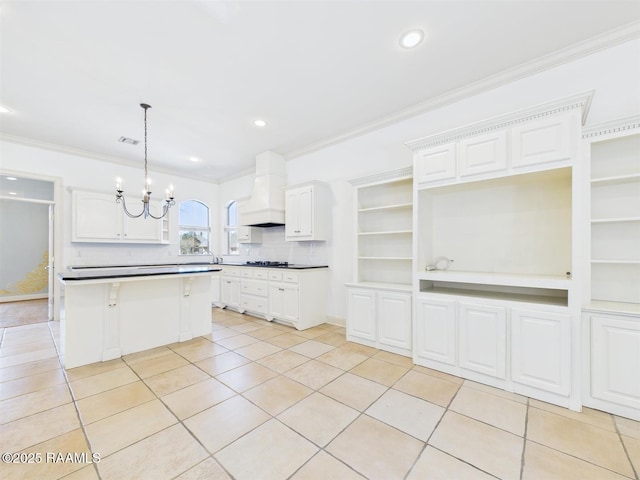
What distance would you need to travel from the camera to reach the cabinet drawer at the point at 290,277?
13.5ft

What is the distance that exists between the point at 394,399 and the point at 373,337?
112 centimetres

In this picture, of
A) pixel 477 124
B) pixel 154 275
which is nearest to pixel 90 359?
pixel 154 275

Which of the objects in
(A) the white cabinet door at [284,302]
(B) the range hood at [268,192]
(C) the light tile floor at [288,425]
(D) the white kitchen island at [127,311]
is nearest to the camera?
(C) the light tile floor at [288,425]

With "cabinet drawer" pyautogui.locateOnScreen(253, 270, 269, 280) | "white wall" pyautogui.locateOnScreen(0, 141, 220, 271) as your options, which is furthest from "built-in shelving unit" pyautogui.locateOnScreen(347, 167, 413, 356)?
"white wall" pyautogui.locateOnScreen(0, 141, 220, 271)

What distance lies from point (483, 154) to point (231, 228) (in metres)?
5.63

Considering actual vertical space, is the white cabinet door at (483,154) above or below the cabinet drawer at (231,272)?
above

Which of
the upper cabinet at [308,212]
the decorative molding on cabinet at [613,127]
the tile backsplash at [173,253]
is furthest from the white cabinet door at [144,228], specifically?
the decorative molding on cabinet at [613,127]

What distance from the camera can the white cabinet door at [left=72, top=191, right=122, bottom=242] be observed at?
4637mm

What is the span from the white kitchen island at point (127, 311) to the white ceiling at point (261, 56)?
6.88 feet

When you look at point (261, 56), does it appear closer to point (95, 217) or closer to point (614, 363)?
point (614, 363)

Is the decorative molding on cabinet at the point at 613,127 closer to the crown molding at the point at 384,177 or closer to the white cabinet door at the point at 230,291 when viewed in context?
the crown molding at the point at 384,177

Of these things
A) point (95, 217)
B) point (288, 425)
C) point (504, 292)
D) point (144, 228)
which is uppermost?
point (95, 217)

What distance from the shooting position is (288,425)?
187 centimetres

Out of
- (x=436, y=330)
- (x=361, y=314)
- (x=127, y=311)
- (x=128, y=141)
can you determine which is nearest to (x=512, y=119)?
(x=436, y=330)
